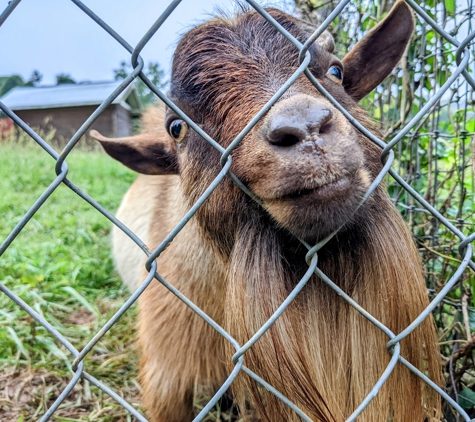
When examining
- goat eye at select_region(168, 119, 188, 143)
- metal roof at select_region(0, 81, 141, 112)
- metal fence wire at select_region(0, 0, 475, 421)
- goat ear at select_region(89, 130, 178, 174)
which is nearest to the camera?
metal fence wire at select_region(0, 0, 475, 421)

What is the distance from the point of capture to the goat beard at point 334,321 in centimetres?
166

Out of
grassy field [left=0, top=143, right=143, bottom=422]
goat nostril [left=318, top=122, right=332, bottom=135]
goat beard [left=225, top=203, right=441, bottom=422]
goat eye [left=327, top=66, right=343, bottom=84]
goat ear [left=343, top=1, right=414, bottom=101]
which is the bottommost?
grassy field [left=0, top=143, right=143, bottom=422]

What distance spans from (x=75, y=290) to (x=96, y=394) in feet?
4.05

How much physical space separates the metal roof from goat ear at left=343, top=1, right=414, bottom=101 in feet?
67.6

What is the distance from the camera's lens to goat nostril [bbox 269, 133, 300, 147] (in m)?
1.26

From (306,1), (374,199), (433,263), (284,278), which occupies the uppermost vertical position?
(306,1)

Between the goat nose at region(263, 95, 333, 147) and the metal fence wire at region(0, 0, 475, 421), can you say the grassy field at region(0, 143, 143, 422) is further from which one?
the goat nose at region(263, 95, 333, 147)

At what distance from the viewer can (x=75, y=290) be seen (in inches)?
148

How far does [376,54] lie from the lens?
224 cm

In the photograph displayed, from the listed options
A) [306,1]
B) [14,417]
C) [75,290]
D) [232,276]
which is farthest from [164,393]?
[306,1]

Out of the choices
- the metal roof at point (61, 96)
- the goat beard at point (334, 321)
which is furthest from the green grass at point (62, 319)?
the metal roof at point (61, 96)

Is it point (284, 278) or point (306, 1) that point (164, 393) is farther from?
point (306, 1)

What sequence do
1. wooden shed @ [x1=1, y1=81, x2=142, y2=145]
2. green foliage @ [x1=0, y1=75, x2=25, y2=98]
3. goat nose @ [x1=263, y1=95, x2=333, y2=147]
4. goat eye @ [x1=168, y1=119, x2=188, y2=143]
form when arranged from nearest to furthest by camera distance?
goat nose @ [x1=263, y1=95, x2=333, y2=147] < green foliage @ [x1=0, y1=75, x2=25, y2=98] < goat eye @ [x1=168, y1=119, x2=188, y2=143] < wooden shed @ [x1=1, y1=81, x2=142, y2=145]

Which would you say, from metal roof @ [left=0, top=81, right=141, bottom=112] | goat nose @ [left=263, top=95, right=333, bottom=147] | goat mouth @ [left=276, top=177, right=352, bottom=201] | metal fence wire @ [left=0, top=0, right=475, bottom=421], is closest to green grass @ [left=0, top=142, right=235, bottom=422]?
metal fence wire @ [left=0, top=0, right=475, bottom=421]
